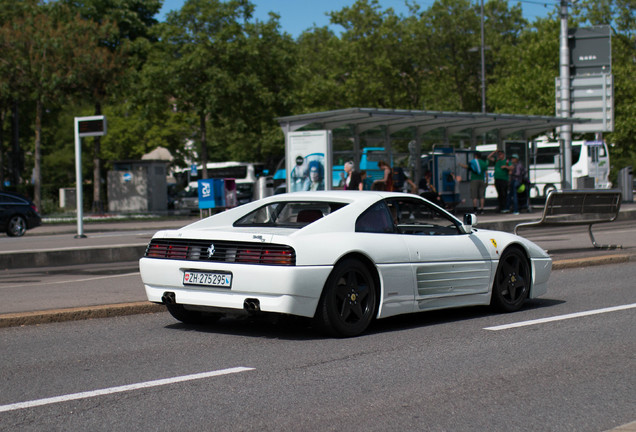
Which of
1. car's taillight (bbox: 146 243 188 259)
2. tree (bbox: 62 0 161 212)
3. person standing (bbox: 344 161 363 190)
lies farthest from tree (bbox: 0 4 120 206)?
car's taillight (bbox: 146 243 188 259)

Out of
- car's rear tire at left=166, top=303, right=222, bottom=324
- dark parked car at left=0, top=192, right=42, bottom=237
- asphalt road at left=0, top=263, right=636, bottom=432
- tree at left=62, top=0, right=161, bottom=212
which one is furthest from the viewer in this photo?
tree at left=62, top=0, right=161, bottom=212

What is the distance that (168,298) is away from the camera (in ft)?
25.5

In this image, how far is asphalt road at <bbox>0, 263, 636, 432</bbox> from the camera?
16.1 ft

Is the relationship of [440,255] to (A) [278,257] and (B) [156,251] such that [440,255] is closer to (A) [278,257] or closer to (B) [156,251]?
(A) [278,257]

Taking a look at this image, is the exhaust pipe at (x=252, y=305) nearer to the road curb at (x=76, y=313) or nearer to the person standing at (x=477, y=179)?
the road curb at (x=76, y=313)

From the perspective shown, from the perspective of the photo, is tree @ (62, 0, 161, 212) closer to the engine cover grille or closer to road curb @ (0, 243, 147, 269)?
road curb @ (0, 243, 147, 269)

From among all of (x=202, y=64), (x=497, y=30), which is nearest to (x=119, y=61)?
(x=202, y=64)

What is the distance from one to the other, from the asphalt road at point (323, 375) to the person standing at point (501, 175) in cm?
1888

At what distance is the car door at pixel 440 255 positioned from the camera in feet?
26.7

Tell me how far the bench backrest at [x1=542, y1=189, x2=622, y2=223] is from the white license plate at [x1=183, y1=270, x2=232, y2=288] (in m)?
8.80

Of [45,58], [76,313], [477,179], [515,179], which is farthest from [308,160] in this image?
[45,58]

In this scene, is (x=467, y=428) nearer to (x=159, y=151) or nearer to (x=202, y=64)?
(x=202, y=64)

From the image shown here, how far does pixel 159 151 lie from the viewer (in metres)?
56.8

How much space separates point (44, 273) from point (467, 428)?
35.0 ft
